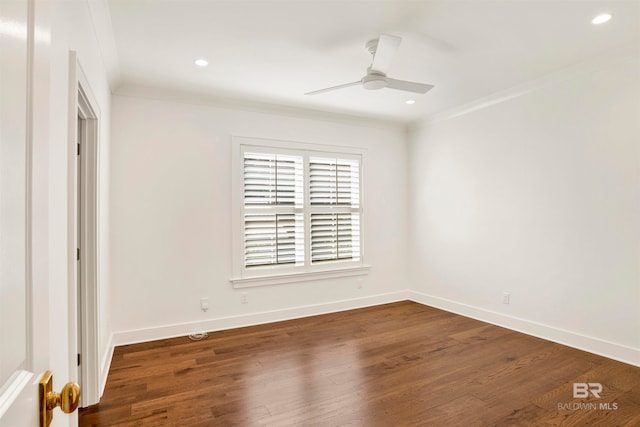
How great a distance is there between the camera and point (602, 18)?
98.8 inches

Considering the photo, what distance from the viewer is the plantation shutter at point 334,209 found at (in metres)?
4.66

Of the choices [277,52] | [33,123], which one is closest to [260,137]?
[277,52]

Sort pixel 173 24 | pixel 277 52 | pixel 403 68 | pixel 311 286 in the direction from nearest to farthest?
1. pixel 173 24
2. pixel 277 52
3. pixel 403 68
4. pixel 311 286

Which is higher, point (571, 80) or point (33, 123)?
point (571, 80)

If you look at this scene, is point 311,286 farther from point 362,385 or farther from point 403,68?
point 403,68

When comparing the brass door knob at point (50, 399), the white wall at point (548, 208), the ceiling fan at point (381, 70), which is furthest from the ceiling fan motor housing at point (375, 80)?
the brass door knob at point (50, 399)

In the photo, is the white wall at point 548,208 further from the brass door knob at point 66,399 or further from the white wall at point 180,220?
the brass door knob at point 66,399

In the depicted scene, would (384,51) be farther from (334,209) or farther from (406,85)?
(334,209)

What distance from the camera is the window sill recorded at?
416 cm

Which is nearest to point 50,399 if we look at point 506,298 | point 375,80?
point 375,80

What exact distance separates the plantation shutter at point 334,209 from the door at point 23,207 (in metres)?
3.90

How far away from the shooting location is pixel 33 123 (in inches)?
27.2

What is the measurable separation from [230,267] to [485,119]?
3516 millimetres

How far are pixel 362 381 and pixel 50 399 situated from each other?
2410mm
